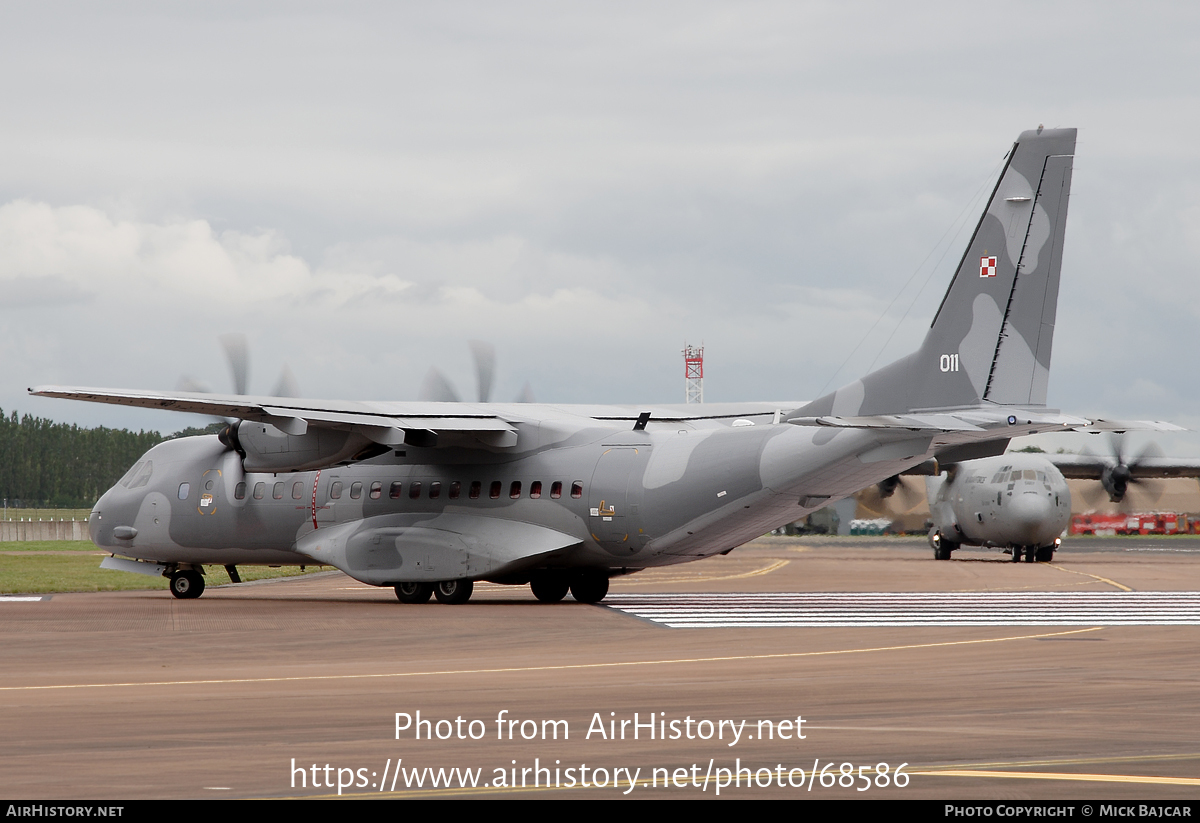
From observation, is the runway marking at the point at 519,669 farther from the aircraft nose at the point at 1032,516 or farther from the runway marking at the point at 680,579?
the aircraft nose at the point at 1032,516

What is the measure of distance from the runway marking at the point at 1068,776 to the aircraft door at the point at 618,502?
15.7m

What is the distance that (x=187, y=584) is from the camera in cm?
2812

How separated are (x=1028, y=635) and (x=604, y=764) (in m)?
11.0

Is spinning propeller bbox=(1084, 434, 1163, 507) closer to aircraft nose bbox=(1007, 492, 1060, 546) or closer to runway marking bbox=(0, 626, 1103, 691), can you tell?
aircraft nose bbox=(1007, 492, 1060, 546)

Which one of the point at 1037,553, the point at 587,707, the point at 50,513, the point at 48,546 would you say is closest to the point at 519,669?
the point at 587,707

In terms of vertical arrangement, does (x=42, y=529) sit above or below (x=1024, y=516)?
below

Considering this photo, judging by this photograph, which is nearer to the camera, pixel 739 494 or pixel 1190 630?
pixel 1190 630

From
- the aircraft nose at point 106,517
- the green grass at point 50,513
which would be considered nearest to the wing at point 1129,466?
the aircraft nose at point 106,517

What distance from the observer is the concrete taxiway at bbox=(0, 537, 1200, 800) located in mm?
7453

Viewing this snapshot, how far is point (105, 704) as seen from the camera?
11.0 m

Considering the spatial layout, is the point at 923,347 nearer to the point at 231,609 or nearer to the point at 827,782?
the point at 231,609

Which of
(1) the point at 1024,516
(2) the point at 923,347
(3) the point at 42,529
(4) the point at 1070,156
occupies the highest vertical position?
(4) the point at 1070,156
